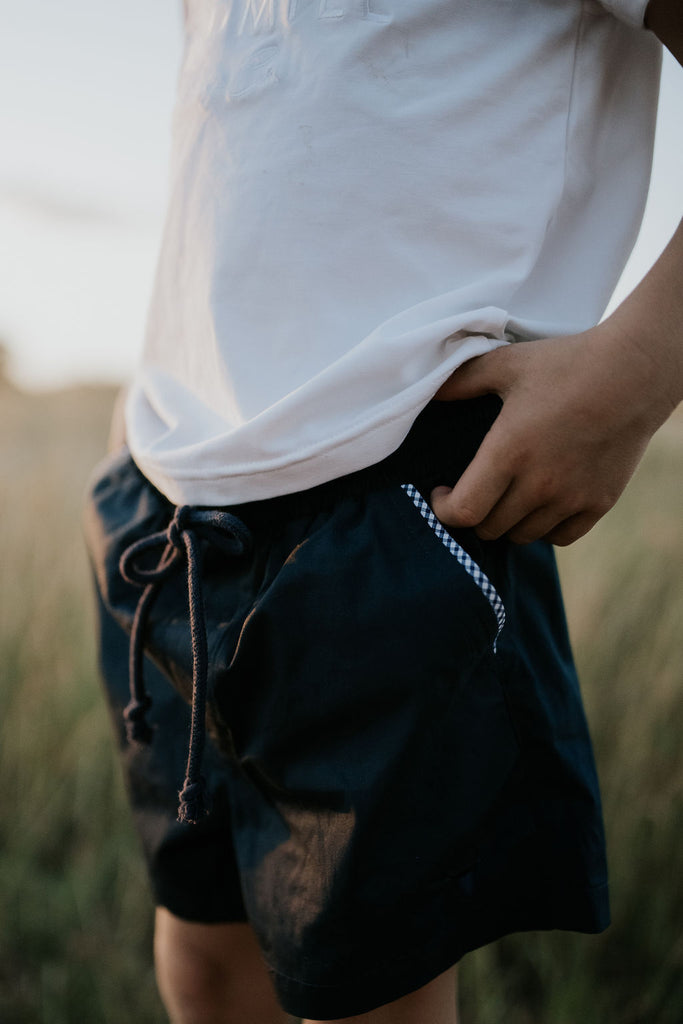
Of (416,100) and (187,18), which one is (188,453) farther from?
(187,18)

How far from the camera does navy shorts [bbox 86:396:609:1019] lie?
690 millimetres

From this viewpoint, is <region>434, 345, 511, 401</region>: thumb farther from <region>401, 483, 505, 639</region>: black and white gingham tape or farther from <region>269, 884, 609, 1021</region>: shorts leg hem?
<region>269, 884, 609, 1021</region>: shorts leg hem

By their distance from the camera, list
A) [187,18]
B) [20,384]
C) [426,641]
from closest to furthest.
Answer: [426,641]
[187,18]
[20,384]

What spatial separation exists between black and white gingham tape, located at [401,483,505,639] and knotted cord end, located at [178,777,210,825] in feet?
1.14

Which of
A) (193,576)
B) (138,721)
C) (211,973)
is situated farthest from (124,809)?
(193,576)

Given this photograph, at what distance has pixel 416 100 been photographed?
2.35ft

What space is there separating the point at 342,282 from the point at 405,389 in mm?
127

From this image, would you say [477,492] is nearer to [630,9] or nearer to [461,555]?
[461,555]

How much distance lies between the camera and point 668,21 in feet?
2.07

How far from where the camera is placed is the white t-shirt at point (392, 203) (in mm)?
708

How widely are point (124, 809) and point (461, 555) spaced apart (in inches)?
60.0

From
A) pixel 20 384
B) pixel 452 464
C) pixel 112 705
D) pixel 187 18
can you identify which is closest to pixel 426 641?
pixel 452 464

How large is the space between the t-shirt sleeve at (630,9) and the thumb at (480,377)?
287mm

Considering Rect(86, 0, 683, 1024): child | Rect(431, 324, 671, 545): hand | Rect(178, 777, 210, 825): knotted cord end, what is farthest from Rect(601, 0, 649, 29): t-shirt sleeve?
Rect(178, 777, 210, 825): knotted cord end
